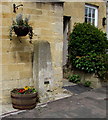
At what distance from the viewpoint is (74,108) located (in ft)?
15.9

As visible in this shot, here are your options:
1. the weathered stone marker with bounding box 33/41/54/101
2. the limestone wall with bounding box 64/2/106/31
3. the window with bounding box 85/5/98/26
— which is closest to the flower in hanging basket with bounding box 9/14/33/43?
the weathered stone marker with bounding box 33/41/54/101

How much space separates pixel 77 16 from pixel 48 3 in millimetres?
3246

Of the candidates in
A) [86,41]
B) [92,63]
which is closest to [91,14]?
[86,41]

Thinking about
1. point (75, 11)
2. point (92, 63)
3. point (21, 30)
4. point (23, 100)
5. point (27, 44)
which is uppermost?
point (75, 11)

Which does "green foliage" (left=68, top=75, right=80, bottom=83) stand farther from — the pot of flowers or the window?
the window

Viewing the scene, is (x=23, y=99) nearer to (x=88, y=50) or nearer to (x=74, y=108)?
(x=74, y=108)

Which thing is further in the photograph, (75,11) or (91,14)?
(91,14)

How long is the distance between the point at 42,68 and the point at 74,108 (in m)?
1.39

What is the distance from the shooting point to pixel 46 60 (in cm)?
527

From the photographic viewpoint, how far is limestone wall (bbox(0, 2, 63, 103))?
5.01 metres

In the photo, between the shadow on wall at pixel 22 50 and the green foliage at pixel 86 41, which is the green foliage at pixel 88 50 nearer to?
the green foliage at pixel 86 41

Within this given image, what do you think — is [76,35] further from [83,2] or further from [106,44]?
[83,2]

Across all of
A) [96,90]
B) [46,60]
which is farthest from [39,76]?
[96,90]

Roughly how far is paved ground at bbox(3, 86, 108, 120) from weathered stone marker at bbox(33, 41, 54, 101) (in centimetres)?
50
